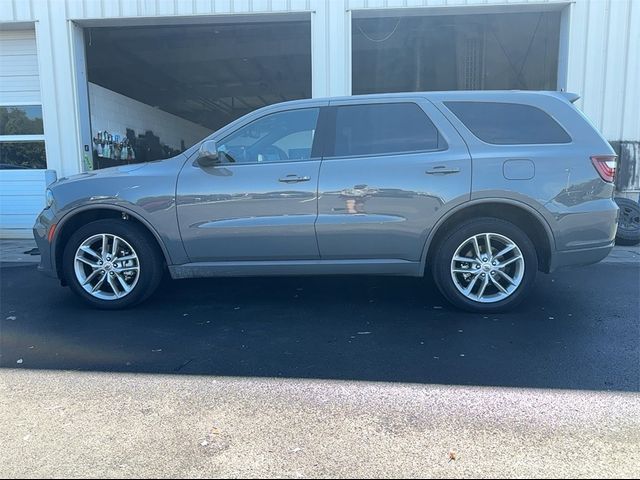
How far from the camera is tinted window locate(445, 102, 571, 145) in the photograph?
4445 mm

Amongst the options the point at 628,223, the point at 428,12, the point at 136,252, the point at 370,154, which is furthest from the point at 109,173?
the point at 628,223

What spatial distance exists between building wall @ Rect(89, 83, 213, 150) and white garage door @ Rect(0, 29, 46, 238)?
1.40 metres

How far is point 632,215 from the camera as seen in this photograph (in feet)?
26.7

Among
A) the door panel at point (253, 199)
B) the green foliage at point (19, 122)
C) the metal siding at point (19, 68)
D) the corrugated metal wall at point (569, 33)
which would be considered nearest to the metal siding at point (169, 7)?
the corrugated metal wall at point (569, 33)

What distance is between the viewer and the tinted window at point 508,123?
14.6ft

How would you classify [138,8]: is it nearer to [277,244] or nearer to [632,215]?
[277,244]

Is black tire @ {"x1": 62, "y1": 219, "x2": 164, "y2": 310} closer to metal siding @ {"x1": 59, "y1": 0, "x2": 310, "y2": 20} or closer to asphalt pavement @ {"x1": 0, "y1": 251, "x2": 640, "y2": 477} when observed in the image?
asphalt pavement @ {"x1": 0, "y1": 251, "x2": 640, "y2": 477}

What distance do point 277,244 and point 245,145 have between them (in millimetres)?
965

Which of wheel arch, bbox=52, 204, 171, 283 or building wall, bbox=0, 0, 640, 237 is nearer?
wheel arch, bbox=52, 204, 171, 283

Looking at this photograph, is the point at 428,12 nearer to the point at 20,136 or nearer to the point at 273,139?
the point at 273,139

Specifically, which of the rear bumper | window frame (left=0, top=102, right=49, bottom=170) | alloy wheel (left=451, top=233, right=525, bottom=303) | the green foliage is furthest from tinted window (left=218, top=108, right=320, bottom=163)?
the green foliage

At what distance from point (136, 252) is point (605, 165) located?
422 cm

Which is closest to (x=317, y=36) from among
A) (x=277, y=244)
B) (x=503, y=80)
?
(x=277, y=244)

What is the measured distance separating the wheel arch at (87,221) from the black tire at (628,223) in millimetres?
6910
